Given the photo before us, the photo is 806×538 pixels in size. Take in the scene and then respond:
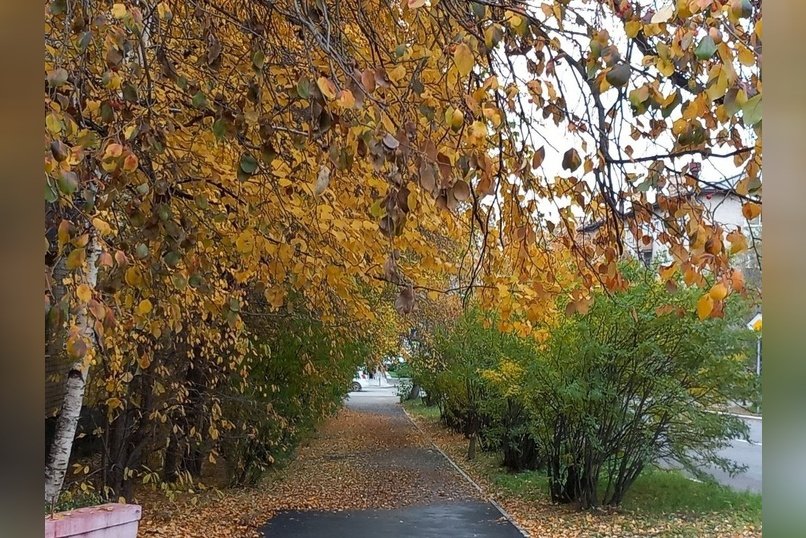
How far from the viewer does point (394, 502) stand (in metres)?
8.64

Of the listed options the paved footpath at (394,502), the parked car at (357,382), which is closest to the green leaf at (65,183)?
the paved footpath at (394,502)

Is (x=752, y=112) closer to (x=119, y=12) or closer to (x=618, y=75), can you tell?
(x=618, y=75)

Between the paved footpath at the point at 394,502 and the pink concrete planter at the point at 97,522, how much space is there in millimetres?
2006

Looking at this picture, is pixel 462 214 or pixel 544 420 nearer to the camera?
pixel 462 214

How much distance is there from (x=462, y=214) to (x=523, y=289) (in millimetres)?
953

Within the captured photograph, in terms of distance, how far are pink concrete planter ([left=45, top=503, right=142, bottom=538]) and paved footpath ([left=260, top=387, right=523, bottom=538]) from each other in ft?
6.58

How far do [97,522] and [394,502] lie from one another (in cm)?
460

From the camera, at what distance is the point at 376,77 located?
1.76 meters

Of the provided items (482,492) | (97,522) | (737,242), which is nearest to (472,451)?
(482,492)

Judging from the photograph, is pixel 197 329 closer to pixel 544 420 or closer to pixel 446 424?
pixel 544 420

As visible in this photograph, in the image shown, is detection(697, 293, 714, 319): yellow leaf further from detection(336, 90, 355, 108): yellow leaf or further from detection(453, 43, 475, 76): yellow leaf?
detection(336, 90, 355, 108): yellow leaf

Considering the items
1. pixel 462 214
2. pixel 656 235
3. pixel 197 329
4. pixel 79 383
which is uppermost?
pixel 462 214
